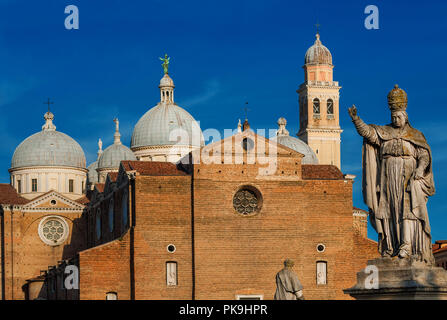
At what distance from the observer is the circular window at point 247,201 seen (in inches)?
2436

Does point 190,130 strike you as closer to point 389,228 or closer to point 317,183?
point 317,183

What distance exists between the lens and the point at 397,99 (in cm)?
1369

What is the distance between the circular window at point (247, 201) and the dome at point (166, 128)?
25.8 metres

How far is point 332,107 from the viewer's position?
106312 mm

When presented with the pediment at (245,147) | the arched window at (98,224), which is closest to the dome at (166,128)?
the arched window at (98,224)

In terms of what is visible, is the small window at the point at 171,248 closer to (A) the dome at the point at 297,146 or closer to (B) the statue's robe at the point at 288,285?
(A) the dome at the point at 297,146

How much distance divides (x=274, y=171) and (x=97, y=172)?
33.4 meters

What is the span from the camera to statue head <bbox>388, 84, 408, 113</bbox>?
538 inches

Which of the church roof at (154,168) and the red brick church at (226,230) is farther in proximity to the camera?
the church roof at (154,168)

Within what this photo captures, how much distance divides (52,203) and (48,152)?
288 inches

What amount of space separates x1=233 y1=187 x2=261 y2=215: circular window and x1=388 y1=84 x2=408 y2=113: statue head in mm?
48074

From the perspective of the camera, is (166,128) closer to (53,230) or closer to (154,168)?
(53,230)
